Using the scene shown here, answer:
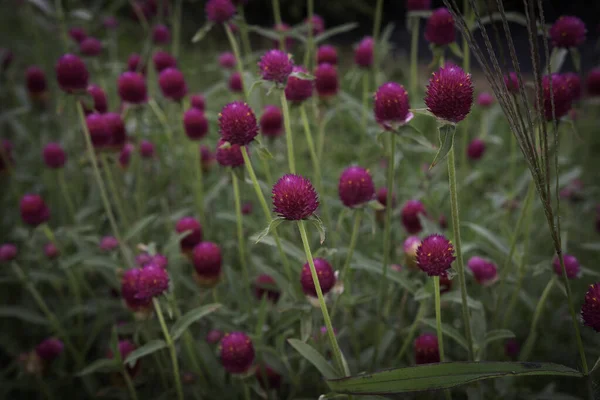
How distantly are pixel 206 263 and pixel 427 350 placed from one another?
651 millimetres

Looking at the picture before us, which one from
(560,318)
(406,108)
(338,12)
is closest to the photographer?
(406,108)

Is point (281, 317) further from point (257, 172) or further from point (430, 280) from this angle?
point (257, 172)

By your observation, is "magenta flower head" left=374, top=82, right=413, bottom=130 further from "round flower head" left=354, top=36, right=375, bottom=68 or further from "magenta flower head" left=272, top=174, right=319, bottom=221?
"round flower head" left=354, top=36, right=375, bottom=68

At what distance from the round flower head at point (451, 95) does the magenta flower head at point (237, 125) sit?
40 centimetres

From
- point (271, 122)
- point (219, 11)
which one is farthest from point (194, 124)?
point (219, 11)

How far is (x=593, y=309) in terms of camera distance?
0.93 metres

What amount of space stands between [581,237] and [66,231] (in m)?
2.31

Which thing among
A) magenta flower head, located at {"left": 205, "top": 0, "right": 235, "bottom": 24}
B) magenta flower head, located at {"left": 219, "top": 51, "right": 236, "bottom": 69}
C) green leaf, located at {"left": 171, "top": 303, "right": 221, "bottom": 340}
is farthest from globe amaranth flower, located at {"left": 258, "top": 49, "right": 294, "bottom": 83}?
magenta flower head, located at {"left": 219, "top": 51, "right": 236, "bottom": 69}

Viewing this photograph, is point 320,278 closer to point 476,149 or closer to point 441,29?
point 441,29

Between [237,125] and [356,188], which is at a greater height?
[237,125]

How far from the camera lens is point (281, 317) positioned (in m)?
1.37

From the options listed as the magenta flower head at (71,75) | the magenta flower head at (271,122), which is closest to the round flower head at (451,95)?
the magenta flower head at (271,122)

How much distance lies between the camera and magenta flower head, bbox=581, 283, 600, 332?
0.93m

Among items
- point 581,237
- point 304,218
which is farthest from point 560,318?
point 304,218
